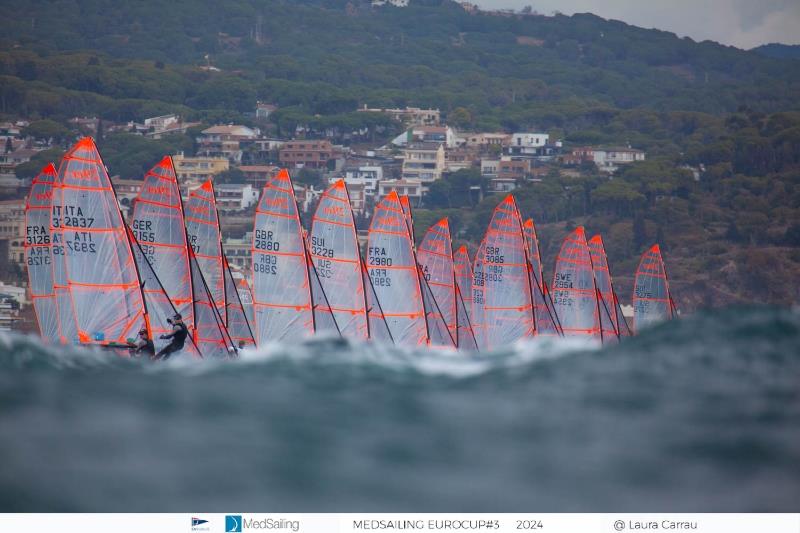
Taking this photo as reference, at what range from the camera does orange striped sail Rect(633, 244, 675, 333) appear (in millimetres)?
54000

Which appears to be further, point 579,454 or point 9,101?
point 9,101

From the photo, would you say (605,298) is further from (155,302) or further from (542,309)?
(155,302)

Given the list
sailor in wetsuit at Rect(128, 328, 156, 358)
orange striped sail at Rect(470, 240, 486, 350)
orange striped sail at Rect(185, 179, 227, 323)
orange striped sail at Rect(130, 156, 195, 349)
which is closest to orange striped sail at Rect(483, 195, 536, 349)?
orange striped sail at Rect(470, 240, 486, 350)

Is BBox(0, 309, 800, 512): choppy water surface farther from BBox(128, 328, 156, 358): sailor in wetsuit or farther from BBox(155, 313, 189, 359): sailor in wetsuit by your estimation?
BBox(155, 313, 189, 359): sailor in wetsuit

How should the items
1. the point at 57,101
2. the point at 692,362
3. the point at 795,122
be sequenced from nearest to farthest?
1. the point at 692,362
2. the point at 795,122
3. the point at 57,101

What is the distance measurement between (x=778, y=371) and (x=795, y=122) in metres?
107

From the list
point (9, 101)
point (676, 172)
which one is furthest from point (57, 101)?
point (676, 172)

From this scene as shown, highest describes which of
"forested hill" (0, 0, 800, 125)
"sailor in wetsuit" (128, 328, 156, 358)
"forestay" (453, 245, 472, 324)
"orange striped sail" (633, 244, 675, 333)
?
"forested hill" (0, 0, 800, 125)

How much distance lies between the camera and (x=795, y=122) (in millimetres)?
127188

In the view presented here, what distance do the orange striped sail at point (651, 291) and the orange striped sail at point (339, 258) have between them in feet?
59.8

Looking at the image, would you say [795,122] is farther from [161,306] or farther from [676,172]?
[161,306]

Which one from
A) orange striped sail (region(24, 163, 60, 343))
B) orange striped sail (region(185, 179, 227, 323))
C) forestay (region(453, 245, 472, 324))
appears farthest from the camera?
forestay (region(453, 245, 472, 324))

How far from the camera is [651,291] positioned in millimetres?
54625
